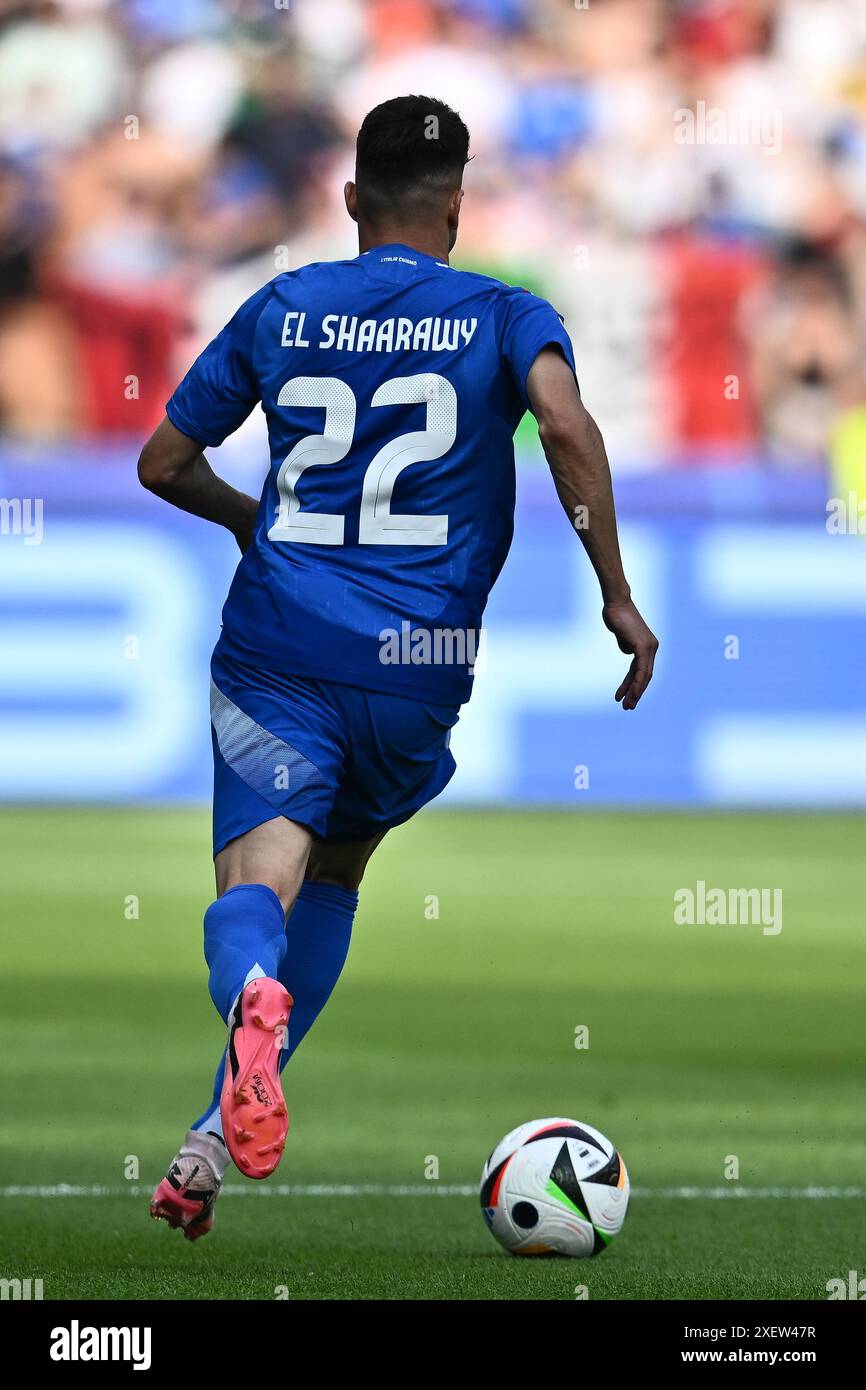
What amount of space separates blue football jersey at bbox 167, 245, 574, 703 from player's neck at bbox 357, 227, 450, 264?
10cm

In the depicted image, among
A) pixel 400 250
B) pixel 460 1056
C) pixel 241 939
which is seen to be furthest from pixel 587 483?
pixel 460 1056

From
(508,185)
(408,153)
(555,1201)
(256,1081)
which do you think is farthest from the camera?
(508,185)

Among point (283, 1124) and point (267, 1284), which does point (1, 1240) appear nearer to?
point (267, 1284)

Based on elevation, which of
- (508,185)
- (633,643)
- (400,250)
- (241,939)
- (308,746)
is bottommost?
(241,939)

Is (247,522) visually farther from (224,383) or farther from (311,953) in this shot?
(311,953)

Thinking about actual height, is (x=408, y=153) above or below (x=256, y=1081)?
above

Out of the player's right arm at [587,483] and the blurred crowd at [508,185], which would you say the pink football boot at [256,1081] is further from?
the blurred crowd at [508,185]

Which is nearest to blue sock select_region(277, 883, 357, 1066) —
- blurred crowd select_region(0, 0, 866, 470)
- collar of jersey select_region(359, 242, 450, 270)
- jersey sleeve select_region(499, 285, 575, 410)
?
jersey sleeve select_region(499, 285, 575, 410)

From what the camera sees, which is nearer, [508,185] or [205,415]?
[205,415]

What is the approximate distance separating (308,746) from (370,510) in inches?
16.1

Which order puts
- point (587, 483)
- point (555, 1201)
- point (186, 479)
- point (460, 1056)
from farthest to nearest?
point (460, 1056) < point (555, 1201) < point (186, 479) < point (587, 483)

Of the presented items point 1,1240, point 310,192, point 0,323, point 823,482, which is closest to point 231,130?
point 310,192

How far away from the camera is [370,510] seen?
389 centimetres

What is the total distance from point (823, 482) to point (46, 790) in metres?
4.75
